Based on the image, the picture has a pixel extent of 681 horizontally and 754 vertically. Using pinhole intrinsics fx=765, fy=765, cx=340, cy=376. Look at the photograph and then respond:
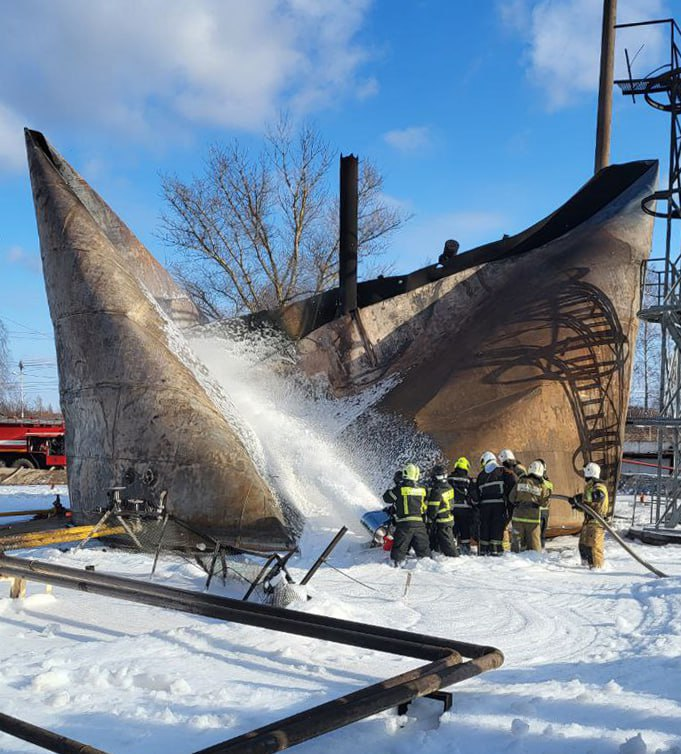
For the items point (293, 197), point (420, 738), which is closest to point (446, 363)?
point (420, 738)

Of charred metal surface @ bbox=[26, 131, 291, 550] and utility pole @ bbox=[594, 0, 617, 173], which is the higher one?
utility pole @ bbox=[594, 0, 617, 173]

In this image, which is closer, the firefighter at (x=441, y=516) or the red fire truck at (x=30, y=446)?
the firefighter at (x=441, y=516)

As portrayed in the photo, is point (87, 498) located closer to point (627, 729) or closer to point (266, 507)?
point (266, 507)

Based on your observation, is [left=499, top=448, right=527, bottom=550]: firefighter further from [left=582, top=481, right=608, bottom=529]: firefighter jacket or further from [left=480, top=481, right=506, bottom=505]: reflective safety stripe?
[left=582, top=481, right=608, bottom=529]: firefighter jacket

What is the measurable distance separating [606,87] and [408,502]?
18.2 m

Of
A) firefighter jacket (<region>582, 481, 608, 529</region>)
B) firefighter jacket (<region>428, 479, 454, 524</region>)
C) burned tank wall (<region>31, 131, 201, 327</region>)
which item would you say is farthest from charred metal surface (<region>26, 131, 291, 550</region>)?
firefighter jacket (<region>582, 481, 608, 529</region>)

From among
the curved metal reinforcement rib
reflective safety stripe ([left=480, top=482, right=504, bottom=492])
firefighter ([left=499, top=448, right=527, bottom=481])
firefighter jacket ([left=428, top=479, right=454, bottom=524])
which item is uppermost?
firefighter ([left=499, top=448, right=527, bottom=481])

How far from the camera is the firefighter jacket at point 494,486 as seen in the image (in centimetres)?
1054

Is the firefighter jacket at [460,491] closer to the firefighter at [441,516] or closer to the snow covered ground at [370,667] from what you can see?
the firefighter at [441,516]

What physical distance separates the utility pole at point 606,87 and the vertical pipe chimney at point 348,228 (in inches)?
322

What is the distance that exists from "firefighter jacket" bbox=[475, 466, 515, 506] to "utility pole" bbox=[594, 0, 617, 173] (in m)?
14.5

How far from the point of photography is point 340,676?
15.9 ft

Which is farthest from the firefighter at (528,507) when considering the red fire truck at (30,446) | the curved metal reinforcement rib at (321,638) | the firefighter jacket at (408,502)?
the red fire truck at (30,446)

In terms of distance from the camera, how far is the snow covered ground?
149 inches
